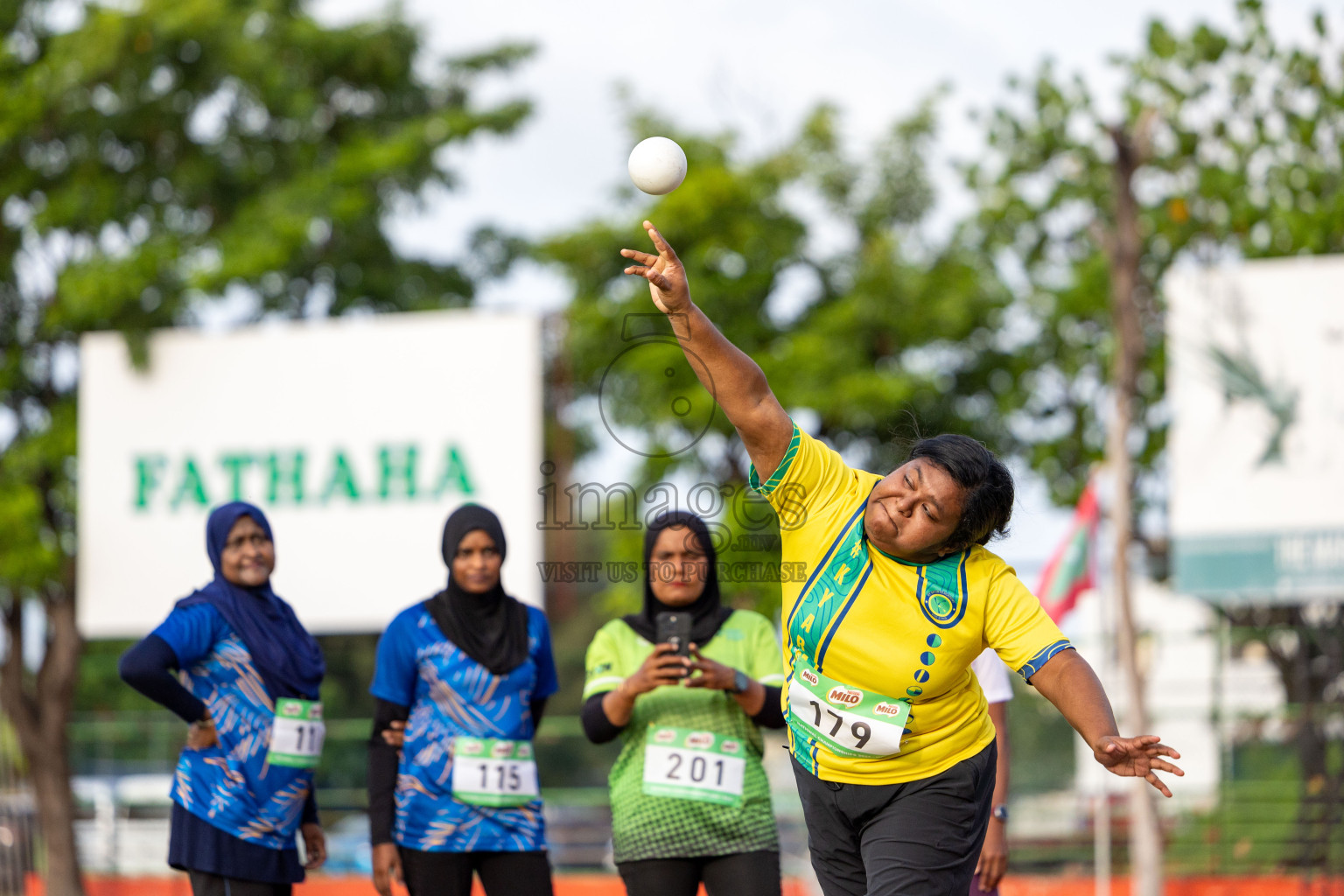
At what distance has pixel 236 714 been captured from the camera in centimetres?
455

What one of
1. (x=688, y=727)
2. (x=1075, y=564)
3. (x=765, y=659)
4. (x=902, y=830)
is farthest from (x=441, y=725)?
(x=1075, y=564)

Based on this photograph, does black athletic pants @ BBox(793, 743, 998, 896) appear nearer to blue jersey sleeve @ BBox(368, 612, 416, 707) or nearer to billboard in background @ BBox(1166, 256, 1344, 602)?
blue jersey sleeve @ BBox(368, 612, 416, 707)

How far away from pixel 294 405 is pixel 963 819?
34.2 feet

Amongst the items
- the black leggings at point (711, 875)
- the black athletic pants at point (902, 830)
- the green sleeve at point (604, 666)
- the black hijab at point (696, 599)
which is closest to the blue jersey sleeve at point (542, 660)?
the green sleeve at point (604, 666)

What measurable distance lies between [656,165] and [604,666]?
5.03ft

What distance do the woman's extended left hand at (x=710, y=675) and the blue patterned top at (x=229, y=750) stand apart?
56.7 inches

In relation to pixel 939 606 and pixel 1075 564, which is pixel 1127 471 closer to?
pixel 1075 564

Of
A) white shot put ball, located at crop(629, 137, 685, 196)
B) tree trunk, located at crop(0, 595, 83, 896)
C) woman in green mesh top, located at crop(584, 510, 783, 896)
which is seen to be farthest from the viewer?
tree trunk, located at crop(0, 595, 83, 896)

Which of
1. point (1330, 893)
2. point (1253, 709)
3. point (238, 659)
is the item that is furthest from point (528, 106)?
point (238, 659)

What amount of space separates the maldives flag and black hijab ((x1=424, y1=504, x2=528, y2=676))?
7.07 metres

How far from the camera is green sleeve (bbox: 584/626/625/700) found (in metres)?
4.37

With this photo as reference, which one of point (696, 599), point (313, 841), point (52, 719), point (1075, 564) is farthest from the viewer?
point (52, 719)

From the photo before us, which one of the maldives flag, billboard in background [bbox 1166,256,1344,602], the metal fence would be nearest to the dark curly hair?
the maldives flag

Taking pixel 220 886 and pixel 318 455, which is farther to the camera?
pixel 318 455
